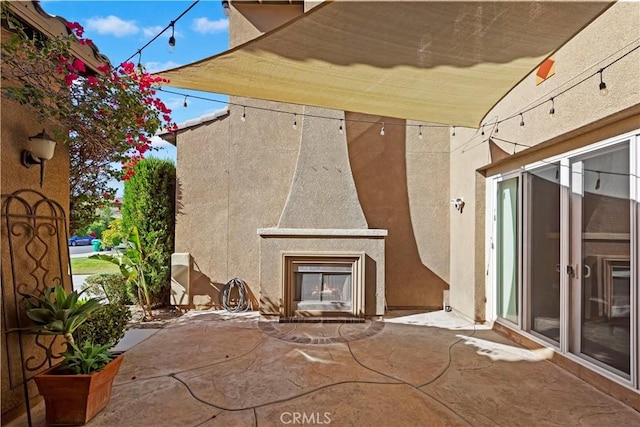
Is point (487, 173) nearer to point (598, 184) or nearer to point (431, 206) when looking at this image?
point (431, 206)

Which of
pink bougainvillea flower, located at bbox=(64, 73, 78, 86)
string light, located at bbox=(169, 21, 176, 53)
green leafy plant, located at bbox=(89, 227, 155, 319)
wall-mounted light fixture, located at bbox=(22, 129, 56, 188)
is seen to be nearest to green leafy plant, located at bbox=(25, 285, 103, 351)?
wall-mounted light fixture, located at bbox=(22, 129, 56, 188)

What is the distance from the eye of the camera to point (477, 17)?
2656mm

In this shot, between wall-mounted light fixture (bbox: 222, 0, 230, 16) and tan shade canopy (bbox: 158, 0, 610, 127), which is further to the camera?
wall-mounted light fixture (bbox: 222, 0, 230, 16)

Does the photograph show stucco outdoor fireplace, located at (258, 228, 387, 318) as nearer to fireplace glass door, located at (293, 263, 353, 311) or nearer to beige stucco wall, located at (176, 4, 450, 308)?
fireplace glass door, located at (293, 263, 353, 311)

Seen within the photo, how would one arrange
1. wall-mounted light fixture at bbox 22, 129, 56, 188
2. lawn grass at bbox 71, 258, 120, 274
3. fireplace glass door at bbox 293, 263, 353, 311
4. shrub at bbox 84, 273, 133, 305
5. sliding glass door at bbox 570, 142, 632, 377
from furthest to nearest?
1. lawn grass at bbox 71, 258, 120, 274
2. shrub at bbox 84, 273, 133, 305
3. fireplace glass door at bbox 293, 263, 353, 311
4. sliding glass door at bbox 570, 142, 632, 377
5. wall-mounted light fixture at bbox 22, 129, 56, 188

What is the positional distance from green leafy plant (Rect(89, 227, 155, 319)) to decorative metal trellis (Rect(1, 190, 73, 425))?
2769 millimetres

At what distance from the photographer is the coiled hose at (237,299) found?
6.96m

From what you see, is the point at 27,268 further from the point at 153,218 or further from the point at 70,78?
the point at 153,218

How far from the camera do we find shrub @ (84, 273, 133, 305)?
654 cm

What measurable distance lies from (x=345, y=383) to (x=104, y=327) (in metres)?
3.44

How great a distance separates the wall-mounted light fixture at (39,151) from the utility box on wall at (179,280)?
394 centimetres

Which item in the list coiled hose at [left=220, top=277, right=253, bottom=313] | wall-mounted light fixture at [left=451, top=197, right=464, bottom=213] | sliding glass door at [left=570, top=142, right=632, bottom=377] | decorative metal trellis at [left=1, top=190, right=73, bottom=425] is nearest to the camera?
decorative metal trellis at [left=1, top=190, right=73, bottom=425]

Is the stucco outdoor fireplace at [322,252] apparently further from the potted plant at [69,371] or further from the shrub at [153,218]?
the potted plant at [69,371]

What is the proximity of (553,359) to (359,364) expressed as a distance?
2.78m
